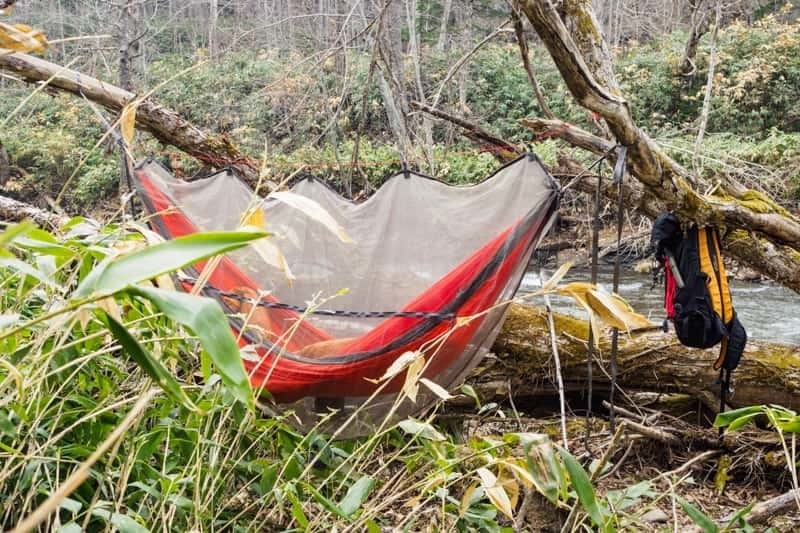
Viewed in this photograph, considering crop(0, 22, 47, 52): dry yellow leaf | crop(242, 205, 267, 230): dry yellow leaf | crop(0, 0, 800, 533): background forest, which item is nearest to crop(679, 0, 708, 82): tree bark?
crop(0, 0, 800, 533): background forest

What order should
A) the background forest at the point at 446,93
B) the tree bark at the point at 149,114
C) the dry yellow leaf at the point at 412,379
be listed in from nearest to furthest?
the dry yellow leaf at the point at 412,379 < the tree bark at the point at 149,114 < the background forest at the point at 446,93

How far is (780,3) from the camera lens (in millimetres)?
11945

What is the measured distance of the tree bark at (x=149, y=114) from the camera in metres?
2.49

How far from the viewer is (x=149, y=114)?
2.77m

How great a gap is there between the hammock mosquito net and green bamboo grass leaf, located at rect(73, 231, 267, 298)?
0.76m

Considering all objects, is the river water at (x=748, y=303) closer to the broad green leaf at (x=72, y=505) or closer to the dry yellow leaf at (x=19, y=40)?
the broad green leaf at (x=72, y=505)

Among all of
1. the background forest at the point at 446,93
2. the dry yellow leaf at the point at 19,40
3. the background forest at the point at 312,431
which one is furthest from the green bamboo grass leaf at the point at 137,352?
the background forest at the point at 446,93

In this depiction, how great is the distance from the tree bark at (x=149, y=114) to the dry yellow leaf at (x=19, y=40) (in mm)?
2068

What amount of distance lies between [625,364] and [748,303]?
3870 mm

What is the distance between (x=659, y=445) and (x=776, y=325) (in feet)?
10.5

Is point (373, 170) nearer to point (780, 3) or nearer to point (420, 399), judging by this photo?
point (420, 399)

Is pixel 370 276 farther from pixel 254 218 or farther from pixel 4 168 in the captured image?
pixel 4 168

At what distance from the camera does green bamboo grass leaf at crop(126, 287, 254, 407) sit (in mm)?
368

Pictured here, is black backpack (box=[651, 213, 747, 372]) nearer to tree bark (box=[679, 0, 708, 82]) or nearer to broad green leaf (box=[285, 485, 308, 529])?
broad green leaf (box=[285, 485, 308, 529])
